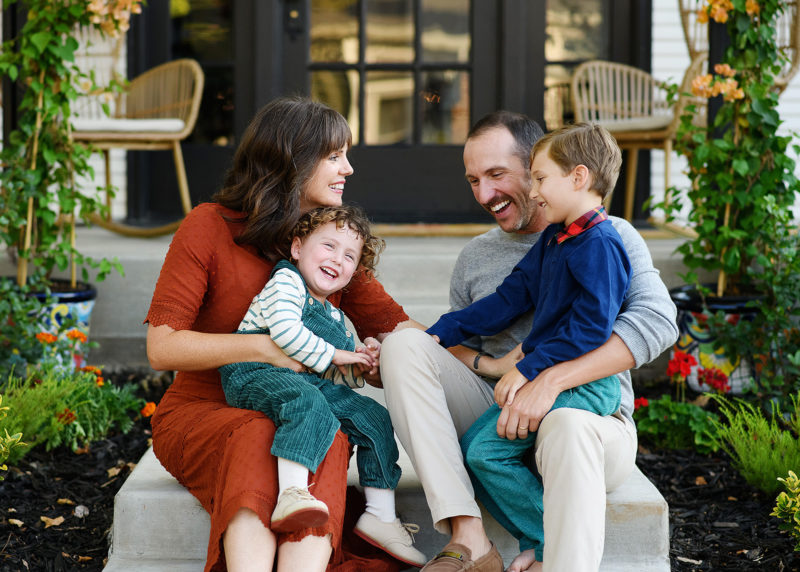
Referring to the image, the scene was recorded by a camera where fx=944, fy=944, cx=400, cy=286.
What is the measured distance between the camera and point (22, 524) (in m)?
2.56

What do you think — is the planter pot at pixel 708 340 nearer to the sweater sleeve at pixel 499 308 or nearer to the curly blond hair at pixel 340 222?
the sweater sleeve at pixel 499 308

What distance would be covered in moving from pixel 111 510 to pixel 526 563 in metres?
1.25

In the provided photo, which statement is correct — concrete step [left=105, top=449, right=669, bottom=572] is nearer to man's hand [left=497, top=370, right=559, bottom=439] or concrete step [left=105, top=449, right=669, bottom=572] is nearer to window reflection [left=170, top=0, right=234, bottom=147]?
man's hand [left=497, top=370, right=559, bottom=439]

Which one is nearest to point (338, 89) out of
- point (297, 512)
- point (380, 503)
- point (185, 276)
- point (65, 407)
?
point (65, 407)

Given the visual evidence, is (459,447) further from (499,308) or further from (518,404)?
(499,308)

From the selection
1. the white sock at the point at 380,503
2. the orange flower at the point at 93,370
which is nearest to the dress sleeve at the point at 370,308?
the white sock at the point at 380,503

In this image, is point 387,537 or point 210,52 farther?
point 210,52

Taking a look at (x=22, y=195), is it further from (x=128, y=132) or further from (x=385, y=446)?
(x=385, y=446)

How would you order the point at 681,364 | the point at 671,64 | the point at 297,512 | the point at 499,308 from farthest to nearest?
1. the point at 671,64
2. the point at 681,364
3. the point at 499,308
4. the point at 297,512

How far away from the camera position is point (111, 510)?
2.69 metres

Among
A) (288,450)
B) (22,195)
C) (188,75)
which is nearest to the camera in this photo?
(288,450)

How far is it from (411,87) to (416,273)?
147 cm

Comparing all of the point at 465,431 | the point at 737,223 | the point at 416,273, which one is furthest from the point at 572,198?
the point at 416,273

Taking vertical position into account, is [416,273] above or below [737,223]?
below
